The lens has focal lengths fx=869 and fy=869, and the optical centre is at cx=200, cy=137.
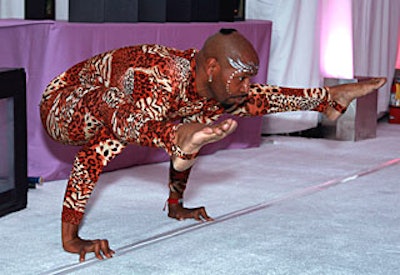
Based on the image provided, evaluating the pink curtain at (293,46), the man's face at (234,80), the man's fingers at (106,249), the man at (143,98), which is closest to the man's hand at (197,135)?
the man at (143,98)

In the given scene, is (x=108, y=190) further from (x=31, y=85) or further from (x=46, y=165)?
(x=31, y=85)

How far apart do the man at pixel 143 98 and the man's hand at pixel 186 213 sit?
14.5 inches

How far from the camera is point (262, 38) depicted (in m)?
4.14

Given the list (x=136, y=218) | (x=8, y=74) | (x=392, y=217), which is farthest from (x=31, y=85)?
(x=392, y=217)

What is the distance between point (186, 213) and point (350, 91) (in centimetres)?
64

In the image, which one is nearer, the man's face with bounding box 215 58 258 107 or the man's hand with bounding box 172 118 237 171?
the man's hand with bounding box 172 118 237 171

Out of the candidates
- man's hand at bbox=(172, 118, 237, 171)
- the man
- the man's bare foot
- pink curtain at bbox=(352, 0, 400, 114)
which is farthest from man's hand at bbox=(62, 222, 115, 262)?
pink curtain at bbox=(352, 0, 400, 114)

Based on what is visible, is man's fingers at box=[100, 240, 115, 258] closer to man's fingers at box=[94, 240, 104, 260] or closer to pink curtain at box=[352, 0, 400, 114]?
man's fingers at box=[94, 240, 104, 260]

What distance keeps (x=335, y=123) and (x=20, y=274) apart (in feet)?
8.83

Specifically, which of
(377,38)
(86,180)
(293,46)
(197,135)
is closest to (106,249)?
(86,180)

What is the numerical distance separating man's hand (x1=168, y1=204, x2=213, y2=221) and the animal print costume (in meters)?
0.37

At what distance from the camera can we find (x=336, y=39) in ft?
15.7

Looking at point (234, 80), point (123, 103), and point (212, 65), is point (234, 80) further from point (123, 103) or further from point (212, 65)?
point (123, 103)

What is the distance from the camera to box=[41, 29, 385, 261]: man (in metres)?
2.16
